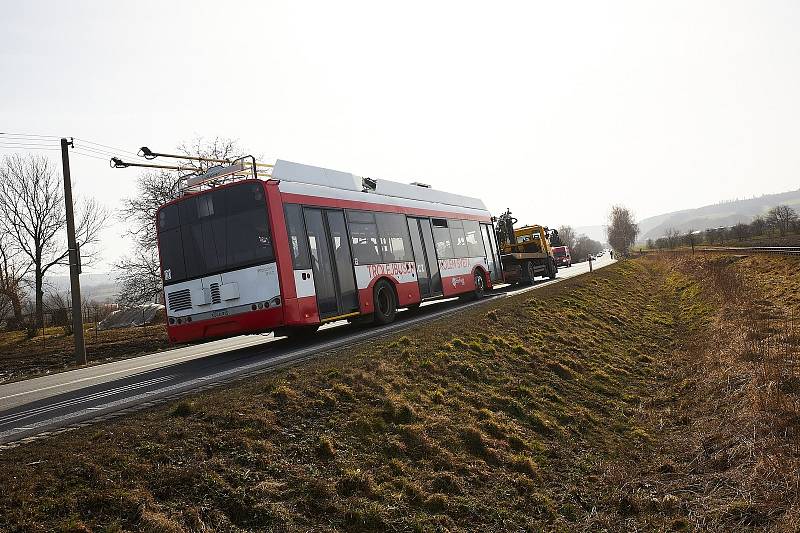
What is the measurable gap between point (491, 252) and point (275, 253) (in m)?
12.9

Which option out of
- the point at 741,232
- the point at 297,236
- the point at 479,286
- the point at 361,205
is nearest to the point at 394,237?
the point at 361,205

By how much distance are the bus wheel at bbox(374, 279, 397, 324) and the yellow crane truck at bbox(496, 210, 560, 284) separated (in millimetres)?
12473

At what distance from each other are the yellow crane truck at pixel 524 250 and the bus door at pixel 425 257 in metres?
9.72

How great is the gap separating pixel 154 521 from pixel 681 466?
258 inches

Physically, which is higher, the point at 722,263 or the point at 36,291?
the point at 36,291

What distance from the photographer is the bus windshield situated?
1056 centimetres

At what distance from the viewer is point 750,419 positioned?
27.3ft

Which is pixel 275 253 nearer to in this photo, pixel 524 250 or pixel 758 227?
pixel 524 250

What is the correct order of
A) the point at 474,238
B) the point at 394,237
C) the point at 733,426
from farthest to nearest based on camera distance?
1. the point at 474,238
2. the point at 394,237
3. the point at 733,426

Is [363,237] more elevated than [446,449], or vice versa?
[363,237]

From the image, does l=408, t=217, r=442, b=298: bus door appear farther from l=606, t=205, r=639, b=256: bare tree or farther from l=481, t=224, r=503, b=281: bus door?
l=606, t=205, r=639, b=256: bare tree

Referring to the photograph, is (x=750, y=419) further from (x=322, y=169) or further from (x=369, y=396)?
(x=322, y=169)

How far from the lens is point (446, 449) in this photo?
638 cm

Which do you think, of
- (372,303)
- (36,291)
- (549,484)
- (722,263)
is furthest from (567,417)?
(36,291)
